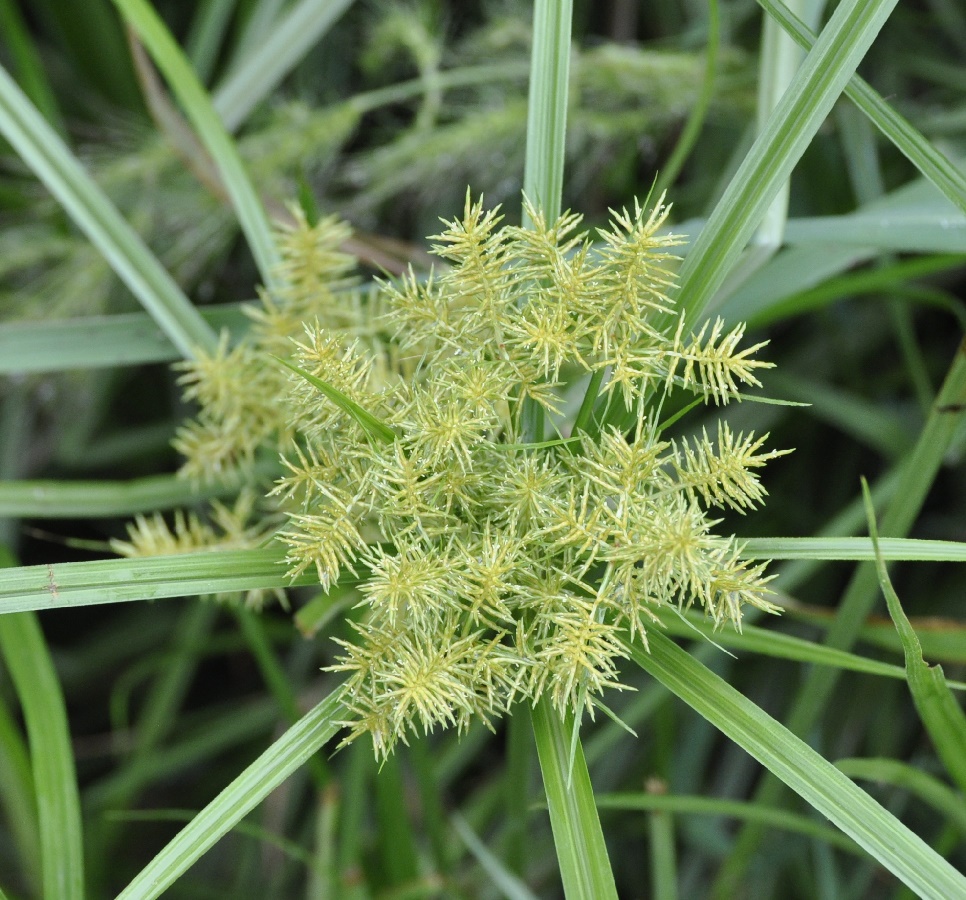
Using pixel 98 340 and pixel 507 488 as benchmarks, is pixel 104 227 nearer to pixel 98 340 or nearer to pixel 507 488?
pixel 98 340

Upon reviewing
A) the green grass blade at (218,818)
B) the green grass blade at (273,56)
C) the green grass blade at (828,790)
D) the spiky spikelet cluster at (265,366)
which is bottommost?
the green grass blade at (828,790)

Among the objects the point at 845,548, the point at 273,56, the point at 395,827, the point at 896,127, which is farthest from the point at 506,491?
the point at 273,56

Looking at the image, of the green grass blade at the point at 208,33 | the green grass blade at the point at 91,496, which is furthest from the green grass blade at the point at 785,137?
the green grass blade at the point at 208,33

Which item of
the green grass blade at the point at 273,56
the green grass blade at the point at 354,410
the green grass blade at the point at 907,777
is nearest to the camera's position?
the green grass blade at the point at 354,410

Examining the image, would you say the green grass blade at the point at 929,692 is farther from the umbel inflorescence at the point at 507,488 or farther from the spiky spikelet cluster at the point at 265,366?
the spiky spikelet cluster at the point at 265,366

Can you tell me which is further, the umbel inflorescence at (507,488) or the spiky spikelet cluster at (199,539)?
the spiky spikelet cluster at (199,539)

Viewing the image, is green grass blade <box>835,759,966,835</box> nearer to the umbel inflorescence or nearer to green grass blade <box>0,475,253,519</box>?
the umbel inflorescence
